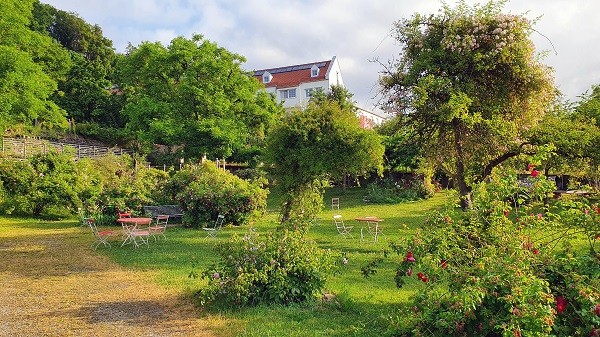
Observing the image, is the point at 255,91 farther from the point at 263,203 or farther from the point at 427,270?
the point at 427,270

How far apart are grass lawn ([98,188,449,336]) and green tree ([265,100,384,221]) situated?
64.1 inches

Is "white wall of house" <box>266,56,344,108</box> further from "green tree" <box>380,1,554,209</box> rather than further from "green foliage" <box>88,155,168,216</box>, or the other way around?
"green tree" <box>380,1,554,209</box>

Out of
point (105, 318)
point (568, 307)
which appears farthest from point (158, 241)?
point (568, 307)

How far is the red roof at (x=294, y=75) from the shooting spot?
53.5 metres

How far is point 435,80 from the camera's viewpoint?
9.34 m

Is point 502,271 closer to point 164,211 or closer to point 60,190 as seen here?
point 164,211

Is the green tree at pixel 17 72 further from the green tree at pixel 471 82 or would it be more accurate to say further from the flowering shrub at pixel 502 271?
the flowering shrub at pixel 502 271

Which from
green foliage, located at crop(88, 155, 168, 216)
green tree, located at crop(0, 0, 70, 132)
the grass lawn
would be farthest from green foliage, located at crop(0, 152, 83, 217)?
the grass lawn

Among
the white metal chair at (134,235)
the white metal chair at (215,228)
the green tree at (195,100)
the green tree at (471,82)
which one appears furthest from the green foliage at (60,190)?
the green tree at (471,82)

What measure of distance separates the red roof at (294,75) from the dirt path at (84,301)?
45119mm

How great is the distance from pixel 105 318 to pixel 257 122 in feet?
87.1

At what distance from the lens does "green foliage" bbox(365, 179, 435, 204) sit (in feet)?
85.5

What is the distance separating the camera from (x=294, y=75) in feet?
181

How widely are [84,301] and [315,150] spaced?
758 centimetres
